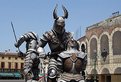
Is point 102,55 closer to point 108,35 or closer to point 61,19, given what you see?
point 108,35

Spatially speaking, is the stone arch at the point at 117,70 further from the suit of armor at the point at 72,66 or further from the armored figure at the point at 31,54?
the suit of armor at the point at 72,66

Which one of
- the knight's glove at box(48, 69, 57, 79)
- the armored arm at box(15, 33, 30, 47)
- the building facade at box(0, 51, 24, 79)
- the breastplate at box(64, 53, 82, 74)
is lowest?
the knight's glove at box(48, 69, 57, 79)

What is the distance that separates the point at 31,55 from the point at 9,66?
111087 millimetres

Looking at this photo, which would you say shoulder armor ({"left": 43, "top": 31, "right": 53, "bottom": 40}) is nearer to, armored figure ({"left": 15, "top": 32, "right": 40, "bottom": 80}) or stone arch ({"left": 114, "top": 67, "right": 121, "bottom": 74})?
armored figure ({"left": 15, "top": 32, "right": 40, "bottom": 80})

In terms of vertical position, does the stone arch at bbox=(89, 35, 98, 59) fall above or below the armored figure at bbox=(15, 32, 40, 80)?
above

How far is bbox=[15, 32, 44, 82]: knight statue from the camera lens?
40.5ft

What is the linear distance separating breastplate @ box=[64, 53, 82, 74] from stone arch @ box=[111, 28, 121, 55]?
58.5 m

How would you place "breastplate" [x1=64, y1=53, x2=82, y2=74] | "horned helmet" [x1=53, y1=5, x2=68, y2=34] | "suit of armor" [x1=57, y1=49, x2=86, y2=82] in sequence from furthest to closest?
"horned helmet" [x1=53, y1=5, x2=68, y2=34]
"breastplate" [x1=64, y1=53, x2=82, y2=74]
"suit of armor" [x1=57, y1=49, x2=86, y2=82]

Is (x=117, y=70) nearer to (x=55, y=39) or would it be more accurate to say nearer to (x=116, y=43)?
(x=116, y=43)

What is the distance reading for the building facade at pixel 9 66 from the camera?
4619 inches

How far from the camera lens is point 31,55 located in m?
12.5

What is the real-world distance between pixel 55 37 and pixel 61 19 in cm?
75

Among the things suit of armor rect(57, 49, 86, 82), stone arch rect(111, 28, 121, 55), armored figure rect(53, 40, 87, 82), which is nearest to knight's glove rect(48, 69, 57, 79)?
armored figure rect(53, 40, 87, 82)

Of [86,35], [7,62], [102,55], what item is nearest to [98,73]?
[102,55]
